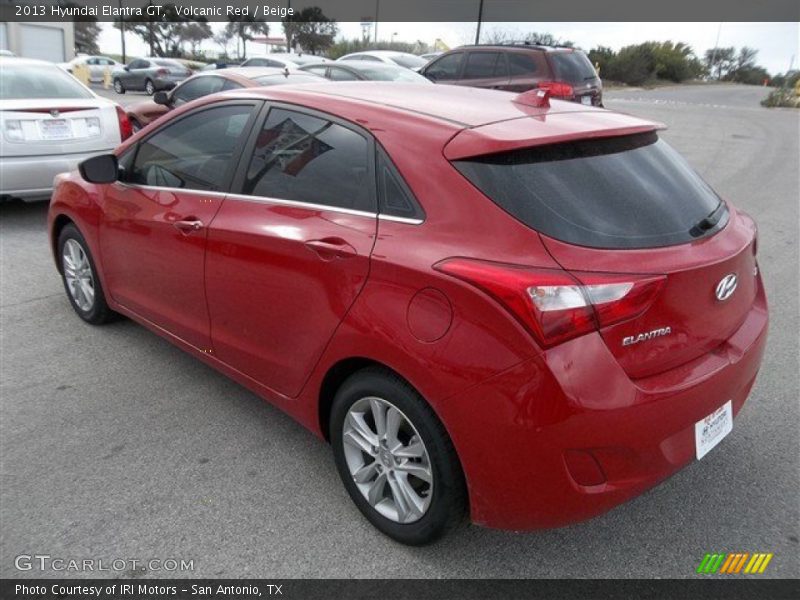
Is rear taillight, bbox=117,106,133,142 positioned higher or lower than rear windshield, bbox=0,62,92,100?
lower

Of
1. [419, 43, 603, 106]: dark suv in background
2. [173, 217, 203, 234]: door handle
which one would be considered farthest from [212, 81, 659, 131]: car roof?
[419, 43, 603, 106]: dark suv in background

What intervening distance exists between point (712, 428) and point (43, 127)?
258 inches

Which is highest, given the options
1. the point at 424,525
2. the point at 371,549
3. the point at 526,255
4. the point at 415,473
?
the point at 526,255

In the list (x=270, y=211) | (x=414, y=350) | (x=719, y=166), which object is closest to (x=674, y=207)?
(x=414, y=350)

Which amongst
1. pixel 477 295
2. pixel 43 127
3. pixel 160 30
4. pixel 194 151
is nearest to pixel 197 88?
pixel 43 127

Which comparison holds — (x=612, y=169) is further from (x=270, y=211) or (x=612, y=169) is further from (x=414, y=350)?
(x=270, y=211)

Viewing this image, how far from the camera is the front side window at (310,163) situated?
2.57 m

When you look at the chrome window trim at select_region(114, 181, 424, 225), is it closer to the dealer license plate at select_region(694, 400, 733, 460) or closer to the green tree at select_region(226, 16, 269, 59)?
the dealer license plate at select_region(694, 400, 733, 460)

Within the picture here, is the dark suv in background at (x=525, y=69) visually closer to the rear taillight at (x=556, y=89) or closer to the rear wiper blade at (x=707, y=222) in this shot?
the rear taillight at (x=556, y=89)

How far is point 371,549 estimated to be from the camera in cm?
250

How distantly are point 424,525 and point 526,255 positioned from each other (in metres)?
1.06

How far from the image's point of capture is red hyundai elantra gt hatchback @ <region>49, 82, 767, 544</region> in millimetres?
2012

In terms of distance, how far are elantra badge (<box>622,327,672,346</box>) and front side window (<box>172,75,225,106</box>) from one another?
6851 mm

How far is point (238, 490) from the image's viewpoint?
282 cm
